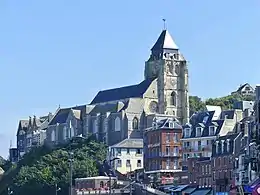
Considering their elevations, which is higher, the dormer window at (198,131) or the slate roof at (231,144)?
the dormer window at (198,131)

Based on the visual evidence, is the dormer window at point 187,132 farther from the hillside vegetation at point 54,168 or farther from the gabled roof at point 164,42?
the gabled roof at point 164,42

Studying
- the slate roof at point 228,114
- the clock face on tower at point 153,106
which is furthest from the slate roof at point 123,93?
the slate roof at point 228,114

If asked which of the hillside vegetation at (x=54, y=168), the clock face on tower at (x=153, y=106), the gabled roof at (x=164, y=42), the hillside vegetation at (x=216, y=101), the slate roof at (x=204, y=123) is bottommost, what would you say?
the hillside vegetation at (x=54, y=168)

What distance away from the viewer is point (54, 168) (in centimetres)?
12456

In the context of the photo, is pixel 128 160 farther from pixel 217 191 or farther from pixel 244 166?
pixel 244 166

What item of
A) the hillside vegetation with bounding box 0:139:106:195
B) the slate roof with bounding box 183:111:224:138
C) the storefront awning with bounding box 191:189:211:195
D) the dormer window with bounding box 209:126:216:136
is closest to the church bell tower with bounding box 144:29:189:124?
the hillside vegetation with bounding box 0:139:106:195

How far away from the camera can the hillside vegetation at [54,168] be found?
123 meters

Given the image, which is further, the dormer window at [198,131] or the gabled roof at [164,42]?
the gabled roof at [164,42]

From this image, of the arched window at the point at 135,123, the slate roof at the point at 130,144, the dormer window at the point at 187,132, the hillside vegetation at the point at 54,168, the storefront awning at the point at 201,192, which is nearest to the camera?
the storefront awning at the point at 201,192

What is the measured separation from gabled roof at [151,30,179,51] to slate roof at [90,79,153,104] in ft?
17.4

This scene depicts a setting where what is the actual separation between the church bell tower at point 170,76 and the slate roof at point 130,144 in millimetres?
10112

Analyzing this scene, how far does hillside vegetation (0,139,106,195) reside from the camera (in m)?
123

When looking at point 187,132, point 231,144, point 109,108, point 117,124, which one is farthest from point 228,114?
point 109,108

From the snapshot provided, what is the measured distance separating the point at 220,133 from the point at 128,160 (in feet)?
88.0
